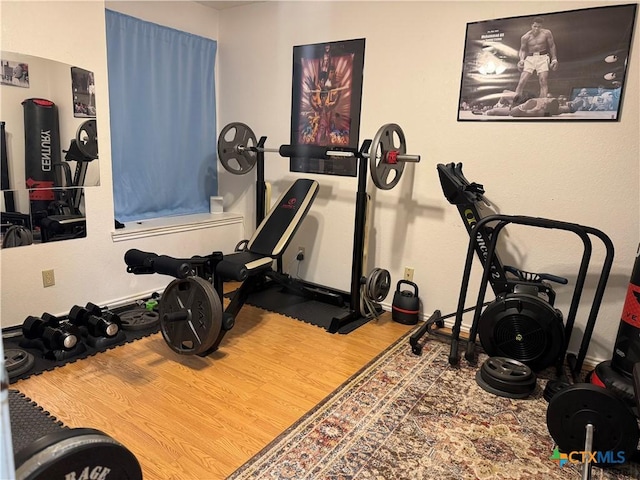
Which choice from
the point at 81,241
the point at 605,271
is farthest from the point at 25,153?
the point at 605,271

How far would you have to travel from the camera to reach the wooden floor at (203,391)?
1.88 meters

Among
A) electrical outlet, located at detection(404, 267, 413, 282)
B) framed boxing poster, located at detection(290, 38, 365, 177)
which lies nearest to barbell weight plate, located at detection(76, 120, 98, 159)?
framed boxing poster, located at detection(290, 38, 365, 177)

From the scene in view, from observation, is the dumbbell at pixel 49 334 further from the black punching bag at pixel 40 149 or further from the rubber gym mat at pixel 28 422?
the black punching bag at pixel 40 149

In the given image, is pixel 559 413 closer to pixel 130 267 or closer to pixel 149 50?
pixel 130 267

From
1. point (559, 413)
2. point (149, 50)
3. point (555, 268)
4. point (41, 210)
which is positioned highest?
point (149, 50)

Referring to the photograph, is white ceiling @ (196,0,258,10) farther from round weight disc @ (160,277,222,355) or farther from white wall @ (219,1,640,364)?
round weight disc @ (160,277,222,355)

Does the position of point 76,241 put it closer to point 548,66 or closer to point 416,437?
point 416,437

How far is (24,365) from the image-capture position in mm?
2385

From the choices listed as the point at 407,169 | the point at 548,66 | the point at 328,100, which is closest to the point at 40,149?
the point at 328,100

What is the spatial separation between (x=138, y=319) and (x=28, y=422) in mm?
1158

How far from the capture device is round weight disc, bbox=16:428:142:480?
1.05m

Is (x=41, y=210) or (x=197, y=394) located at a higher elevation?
(x=41, y=210)

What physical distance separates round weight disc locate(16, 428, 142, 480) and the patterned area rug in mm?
649

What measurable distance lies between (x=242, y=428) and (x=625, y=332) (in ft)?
6.43
